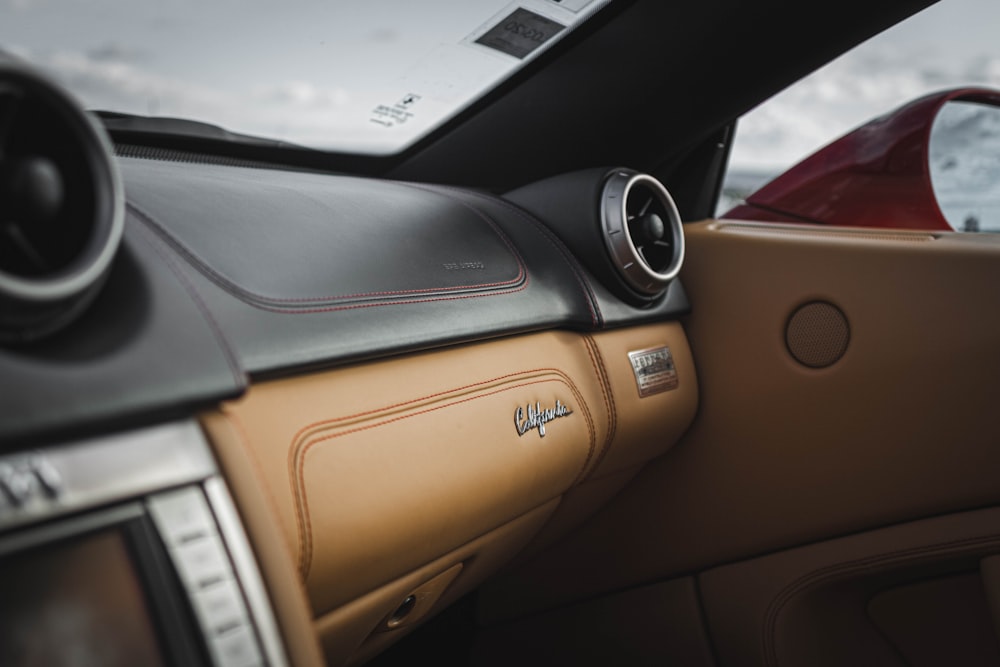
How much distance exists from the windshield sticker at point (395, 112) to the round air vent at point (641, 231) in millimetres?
492

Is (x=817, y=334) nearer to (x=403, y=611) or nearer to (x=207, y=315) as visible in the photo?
(x=403, y=611)

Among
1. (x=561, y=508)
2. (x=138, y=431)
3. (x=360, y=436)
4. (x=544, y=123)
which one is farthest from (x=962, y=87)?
(x=138, y=431)

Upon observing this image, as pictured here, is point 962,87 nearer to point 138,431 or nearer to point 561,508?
point 561,508

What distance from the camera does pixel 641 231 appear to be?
147 centimetres

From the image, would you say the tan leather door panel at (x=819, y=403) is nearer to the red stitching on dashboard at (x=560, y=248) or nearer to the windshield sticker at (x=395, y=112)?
the red stitching on dashboard at (x=560, y=248)

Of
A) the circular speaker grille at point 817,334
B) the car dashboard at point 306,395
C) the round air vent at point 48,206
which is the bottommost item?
the circular speaker grille at point 817,334

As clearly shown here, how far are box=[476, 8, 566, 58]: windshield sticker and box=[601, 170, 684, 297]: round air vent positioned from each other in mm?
363

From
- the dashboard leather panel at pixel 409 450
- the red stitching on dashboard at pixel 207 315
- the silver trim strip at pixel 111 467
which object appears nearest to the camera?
the silver trim strip at pixel 111 467

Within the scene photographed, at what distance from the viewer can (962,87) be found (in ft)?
5.84

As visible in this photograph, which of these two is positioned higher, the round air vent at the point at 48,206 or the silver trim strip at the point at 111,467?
the round air vent at the point at 48,206

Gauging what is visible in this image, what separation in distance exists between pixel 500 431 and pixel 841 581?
0.84 metres

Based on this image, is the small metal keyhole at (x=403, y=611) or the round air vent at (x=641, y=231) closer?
the small metal keyhole at (x=403, y=611)

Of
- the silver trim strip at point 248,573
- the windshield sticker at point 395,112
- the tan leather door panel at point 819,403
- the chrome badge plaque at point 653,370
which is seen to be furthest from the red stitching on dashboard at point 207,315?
the tan leather door panel at point 819,403

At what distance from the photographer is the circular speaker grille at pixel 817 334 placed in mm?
1505
